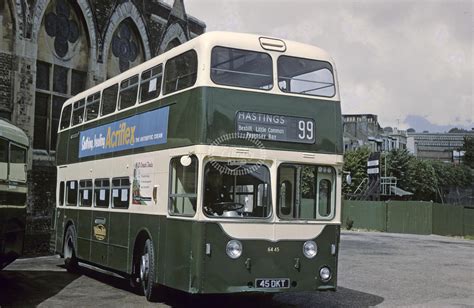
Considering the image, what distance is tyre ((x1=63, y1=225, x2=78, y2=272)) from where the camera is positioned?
1505 cm

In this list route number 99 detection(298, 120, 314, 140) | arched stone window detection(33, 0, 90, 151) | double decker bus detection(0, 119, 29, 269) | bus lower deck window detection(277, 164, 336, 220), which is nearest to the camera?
bus lower deck window detection(277, 164, 336, 220)

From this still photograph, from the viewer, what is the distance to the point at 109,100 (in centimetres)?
1322

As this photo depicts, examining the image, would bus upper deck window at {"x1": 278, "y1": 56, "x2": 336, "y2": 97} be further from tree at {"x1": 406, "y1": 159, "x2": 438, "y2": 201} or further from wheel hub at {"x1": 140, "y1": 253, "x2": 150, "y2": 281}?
tree at {"x1": 406, "y1": 159, "x2": 438, "y2": 201}

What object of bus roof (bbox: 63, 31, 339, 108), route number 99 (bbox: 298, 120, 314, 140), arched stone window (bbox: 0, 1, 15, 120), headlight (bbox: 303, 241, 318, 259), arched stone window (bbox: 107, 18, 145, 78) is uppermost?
arched stone window (bbox: 107, 18, 145, 78)

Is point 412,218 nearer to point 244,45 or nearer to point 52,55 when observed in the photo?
point 52,55

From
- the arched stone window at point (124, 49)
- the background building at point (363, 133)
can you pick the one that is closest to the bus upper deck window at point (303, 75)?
the arched stone window at point (124, 49)

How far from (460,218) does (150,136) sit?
3427 centimetres

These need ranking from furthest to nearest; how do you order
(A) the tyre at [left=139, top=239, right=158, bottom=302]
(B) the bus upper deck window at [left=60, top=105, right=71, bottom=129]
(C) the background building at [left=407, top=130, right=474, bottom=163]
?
(C) the background building at [left=407, top=130, right=474, bottom=163], (B) the bus upper deck window at [left=60, top=105, right=71, bottom=129], (A) the tyre at [left=139, top=239, right=158, bottom=302]

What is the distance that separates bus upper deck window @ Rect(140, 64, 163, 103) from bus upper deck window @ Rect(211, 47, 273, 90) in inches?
69.2

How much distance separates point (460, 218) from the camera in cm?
4075

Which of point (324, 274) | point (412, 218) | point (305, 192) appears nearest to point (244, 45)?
point (305, 192)

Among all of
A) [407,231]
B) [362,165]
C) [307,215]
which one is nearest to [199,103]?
[307,215]

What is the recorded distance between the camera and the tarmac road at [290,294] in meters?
10.9

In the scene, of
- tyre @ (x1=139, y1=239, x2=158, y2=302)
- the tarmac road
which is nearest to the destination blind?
tyre @ (x1=139, y1=239, x2=158, y2=302)
